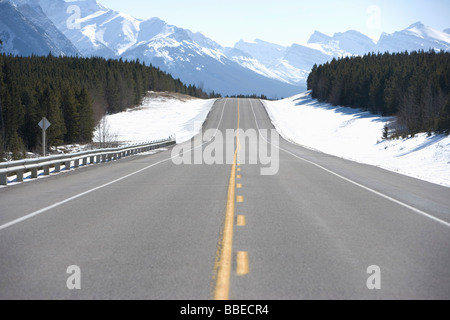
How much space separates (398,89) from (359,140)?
77.1 feet

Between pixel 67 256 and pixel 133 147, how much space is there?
27307 millimetres

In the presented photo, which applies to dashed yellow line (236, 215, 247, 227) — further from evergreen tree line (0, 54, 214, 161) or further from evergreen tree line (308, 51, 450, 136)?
evergreen tree line (0, 54, 214, 161)

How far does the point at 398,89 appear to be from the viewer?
78.1 meters

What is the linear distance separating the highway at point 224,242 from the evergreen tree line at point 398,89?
25.0 metres

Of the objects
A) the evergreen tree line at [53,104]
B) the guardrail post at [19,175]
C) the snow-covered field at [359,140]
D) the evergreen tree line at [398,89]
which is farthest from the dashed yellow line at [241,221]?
the evergreen tree line at [53,104]

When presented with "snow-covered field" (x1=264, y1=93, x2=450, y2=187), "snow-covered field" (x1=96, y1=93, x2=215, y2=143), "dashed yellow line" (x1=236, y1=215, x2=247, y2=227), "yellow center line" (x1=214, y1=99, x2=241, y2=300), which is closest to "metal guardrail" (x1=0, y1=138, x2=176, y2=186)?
"yellow center line" (x1=214, y1=99, x2=241, y2=300)

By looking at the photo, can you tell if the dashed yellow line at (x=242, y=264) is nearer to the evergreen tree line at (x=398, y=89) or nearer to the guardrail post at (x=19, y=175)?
the guardrail post at (x=19, y=175)

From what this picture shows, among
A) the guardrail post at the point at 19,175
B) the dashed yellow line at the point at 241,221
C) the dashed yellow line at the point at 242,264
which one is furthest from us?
the guardrail post at the point at 19,175

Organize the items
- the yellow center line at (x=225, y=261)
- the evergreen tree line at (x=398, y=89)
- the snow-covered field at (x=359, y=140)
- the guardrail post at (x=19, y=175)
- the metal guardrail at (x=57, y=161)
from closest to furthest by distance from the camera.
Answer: the yellow center line at (x=225, y=261) < the metal guardrail at (x=57, y=161) < the guardrail post at (x=19, y=175) < the snow-covered field at (x=359, y=140) < the evergreen tree line at (x=398, y=89)

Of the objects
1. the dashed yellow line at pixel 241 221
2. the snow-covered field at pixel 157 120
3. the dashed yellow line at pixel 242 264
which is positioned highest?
the snow-covered field at pixel 157 120

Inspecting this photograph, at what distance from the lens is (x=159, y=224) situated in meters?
8.09

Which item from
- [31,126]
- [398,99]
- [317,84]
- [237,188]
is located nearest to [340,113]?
[398,99]

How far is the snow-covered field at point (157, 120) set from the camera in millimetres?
75387
